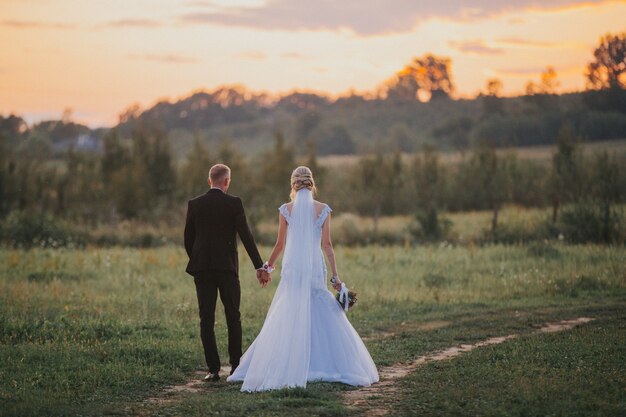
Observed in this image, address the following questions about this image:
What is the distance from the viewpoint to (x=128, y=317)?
15.3 meters

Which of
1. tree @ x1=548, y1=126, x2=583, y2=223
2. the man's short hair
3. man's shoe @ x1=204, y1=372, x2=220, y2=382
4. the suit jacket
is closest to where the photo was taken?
the suit jacket

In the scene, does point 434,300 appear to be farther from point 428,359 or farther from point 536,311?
point 428,359

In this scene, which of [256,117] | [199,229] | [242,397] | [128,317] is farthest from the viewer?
[256,117]

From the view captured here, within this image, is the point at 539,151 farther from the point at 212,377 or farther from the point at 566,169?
the point at 212,377

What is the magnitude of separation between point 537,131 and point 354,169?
35344 mm

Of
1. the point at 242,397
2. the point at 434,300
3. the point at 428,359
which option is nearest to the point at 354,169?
the point at 434,300

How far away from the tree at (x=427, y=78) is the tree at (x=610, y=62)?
65590mm

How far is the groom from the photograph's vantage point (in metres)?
9.66

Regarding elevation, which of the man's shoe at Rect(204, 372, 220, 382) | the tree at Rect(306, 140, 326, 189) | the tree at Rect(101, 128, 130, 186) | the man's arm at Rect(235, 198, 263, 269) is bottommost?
the man's shoe at Rect(204, 372, 220, 382)

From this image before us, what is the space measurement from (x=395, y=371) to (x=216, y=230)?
121 inches

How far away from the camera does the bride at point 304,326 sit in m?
9.28

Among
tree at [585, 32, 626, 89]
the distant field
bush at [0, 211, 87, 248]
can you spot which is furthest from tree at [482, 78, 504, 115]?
bush at [0, 211, 87, 248]

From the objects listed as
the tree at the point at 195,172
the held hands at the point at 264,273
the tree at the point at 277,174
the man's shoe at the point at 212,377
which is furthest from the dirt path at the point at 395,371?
the tree at the point at 277,174

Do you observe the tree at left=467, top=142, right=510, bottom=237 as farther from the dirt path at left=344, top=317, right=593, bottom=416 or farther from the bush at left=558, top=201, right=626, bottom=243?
the dirt path at left=344, top=317, right=593, bottom=416
